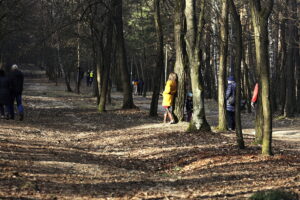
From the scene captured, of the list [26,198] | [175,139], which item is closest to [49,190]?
[26,198]

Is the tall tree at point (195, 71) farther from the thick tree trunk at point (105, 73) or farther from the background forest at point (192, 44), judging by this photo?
the thick tree trunk at point (105, 73)

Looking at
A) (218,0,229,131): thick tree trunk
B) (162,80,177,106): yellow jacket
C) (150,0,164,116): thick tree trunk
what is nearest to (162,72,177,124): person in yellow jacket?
(162,80,177,106): yellow jacket

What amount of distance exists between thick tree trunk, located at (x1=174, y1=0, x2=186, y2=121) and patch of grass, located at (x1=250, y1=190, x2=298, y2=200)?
41.8 ft

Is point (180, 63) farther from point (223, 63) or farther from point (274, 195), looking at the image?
point (274, 195)

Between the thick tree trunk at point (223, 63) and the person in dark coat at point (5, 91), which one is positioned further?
the person in dark coat at point (5, 91)

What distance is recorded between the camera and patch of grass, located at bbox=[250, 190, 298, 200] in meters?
8.09

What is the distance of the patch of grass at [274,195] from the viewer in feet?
26.5

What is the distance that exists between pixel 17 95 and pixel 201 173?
12215 millimetres

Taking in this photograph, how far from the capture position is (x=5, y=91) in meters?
21.6

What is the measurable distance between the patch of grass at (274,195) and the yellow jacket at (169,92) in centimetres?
1249

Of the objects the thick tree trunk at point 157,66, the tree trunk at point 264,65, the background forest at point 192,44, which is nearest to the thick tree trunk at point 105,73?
the background forest at point 192,44

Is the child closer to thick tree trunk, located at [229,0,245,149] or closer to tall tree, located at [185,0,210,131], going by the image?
tall tree, located at [185,0,210,131]

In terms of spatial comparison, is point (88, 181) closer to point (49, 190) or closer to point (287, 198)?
point (49, 190)

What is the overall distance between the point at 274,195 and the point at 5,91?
15.0 meters
